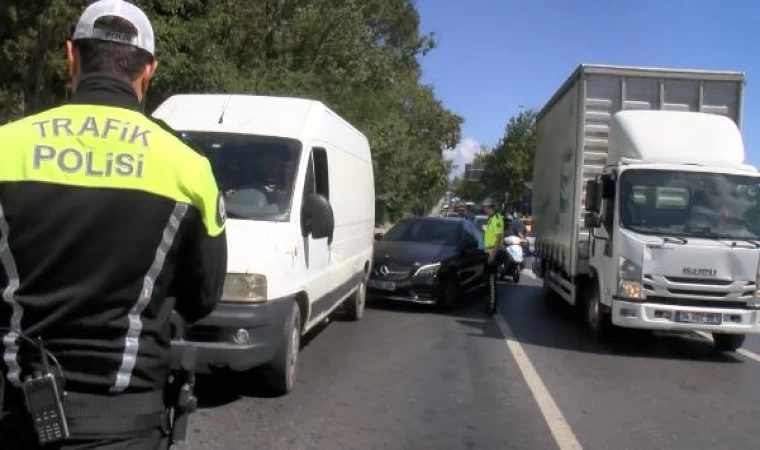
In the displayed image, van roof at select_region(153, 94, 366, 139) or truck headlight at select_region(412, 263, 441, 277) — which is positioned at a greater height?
van roof at select_region(153, 94, 366, 139)

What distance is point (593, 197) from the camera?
10297 mm

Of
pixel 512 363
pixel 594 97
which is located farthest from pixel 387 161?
pixel 512 363

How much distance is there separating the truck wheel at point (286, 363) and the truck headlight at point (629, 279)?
437 centimetres

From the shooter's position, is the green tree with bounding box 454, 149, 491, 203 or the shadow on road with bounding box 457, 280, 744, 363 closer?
the shadow on road with bounding box 457, 280, 744, 363

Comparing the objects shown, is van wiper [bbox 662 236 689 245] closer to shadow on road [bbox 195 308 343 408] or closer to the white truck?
the white truck

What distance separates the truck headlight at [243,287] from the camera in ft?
21.0

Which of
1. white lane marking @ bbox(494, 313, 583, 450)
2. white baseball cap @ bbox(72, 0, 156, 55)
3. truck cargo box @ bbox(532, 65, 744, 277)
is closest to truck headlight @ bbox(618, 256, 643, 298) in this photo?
white lane marking @ bbox(494, 313, 583, 450)

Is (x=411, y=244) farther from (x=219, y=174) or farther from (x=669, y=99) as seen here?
(x=219, y=174)

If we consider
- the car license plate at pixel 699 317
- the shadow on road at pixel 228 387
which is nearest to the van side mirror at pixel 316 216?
the shadow on road at pixel 228 387

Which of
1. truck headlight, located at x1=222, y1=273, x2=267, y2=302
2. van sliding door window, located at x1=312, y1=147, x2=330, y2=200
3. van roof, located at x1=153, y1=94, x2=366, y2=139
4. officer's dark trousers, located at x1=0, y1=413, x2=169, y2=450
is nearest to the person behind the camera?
officer's dark trousers, located at x1=0, y1=413, x2=169, y2=450

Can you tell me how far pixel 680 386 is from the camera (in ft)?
27.2

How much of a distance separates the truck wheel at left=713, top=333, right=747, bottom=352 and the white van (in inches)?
195

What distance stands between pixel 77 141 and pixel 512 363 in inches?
294

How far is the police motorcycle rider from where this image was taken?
2.08 metres
